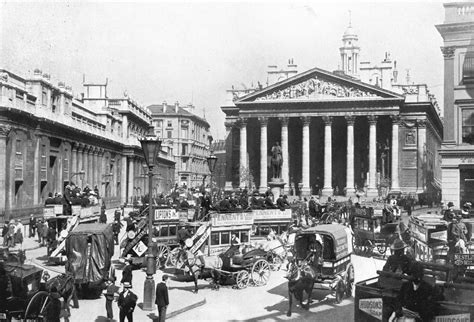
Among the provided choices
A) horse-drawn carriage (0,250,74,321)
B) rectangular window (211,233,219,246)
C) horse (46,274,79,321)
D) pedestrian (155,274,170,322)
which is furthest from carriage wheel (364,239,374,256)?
horse-drawn carriage (0,250,74,321)

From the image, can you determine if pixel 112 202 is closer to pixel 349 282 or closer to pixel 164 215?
pixel 164 215

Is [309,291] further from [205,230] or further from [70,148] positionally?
[70,148]

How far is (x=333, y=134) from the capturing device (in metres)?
79.5

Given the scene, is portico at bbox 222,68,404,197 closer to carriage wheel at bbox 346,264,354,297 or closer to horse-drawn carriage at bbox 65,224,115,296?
carriage wheel at bbox 346,264,354,297

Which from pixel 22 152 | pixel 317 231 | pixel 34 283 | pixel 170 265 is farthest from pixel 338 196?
pixel 34 283

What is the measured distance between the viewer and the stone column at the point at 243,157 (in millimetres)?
75875

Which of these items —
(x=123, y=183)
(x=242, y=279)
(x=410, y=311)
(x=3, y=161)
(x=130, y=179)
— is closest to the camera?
(x=410, y=311)

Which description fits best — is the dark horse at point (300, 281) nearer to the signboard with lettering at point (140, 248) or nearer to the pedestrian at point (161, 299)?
the pedestrian at point (161, 299)

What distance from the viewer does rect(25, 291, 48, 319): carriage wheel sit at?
10633mm

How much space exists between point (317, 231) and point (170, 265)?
8082mm

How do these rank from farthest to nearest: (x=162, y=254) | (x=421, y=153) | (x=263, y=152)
Answer: (x=263, y=152), (x=421, y=153), (x=162, y=254)

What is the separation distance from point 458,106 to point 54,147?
2941cm

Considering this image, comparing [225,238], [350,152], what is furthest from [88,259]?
[350,152]

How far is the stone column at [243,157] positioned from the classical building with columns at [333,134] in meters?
0.14
